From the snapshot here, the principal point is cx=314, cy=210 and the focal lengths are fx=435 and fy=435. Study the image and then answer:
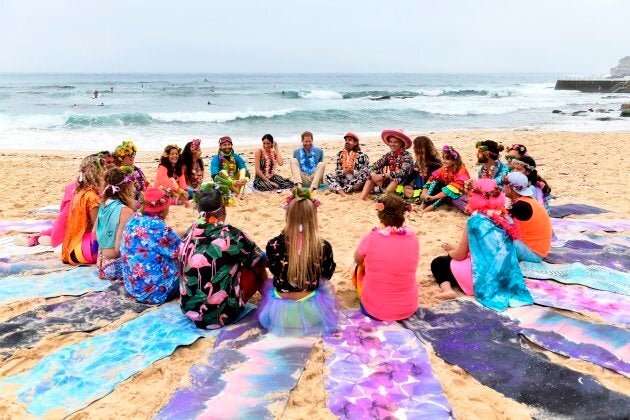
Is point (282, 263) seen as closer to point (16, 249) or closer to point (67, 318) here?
point (67, 318)

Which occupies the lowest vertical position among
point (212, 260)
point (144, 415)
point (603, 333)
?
point (144, 415)

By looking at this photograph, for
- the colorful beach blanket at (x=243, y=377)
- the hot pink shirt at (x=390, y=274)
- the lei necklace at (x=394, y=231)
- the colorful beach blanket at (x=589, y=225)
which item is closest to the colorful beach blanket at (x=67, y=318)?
the colorful beach blanket at (x=243, y=377)

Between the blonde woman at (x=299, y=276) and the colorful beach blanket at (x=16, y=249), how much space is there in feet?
11.0

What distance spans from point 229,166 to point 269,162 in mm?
801

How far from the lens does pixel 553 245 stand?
5.20m

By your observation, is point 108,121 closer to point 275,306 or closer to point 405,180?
point 405,180

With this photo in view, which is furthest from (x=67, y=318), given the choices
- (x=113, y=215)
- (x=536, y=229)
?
(x=536, y=229)

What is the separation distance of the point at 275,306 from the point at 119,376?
1.21m

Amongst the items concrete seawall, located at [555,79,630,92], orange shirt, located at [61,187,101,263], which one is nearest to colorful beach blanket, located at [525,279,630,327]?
orange shirt, located at [61,187,101,263]

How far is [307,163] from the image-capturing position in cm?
829

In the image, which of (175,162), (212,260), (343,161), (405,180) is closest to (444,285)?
(212,260)

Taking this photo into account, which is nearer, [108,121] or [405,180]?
[405,180]

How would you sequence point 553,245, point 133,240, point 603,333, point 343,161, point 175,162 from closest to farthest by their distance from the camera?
1. point 603,333
2. point 133,240
3. point 553,245
4. point 175,162
5. point 343,161

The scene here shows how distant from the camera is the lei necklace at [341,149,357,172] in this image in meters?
7.90
